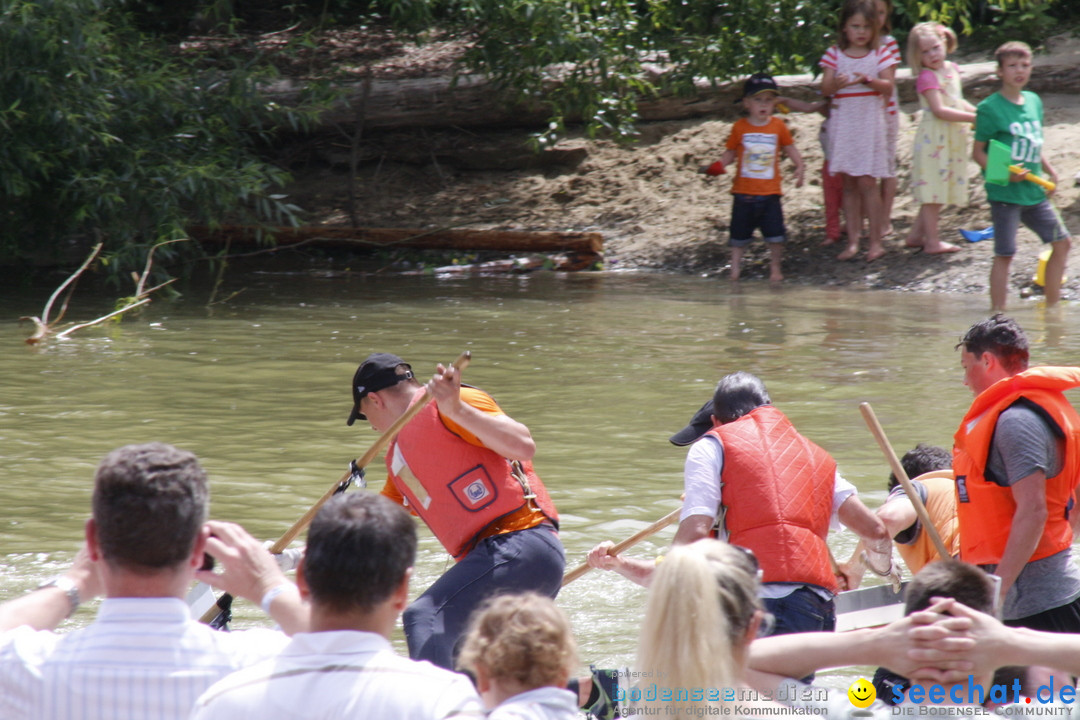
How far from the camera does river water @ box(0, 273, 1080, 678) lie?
6.54m

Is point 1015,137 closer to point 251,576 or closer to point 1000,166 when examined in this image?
point 1000,166

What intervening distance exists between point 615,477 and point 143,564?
185 inches

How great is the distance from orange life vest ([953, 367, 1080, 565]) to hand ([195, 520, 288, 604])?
2273 mm

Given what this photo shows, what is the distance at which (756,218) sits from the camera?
13836 mm

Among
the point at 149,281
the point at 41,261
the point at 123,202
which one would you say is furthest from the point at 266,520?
the point at 41,261

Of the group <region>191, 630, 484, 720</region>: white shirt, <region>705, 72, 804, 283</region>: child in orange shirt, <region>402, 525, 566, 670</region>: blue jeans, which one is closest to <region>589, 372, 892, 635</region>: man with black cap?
<region>402, 525, 566, 670</region>: blue jeans

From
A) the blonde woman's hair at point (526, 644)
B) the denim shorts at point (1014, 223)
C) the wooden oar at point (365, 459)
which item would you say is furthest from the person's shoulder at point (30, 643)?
the denim shorts at point (1014, 223)

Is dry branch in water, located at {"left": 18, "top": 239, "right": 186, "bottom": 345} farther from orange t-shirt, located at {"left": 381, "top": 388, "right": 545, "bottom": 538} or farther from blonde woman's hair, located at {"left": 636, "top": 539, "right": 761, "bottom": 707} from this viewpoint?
blonde woman's hair, located at {"left": 636, "top": 539, "right": 761, "bottom": 707}

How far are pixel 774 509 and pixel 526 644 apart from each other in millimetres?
1674

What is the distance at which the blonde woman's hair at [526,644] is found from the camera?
2.54 meters

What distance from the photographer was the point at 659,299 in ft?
42.6

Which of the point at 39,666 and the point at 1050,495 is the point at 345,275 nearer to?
the point at 1050,495

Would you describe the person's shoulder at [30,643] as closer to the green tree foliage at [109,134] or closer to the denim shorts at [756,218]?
the green tree foliage at [109,134]

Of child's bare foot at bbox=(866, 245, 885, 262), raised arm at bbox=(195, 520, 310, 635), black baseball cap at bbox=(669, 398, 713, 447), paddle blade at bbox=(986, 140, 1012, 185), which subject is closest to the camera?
raised arm at bbox=(195, 520, 310, 635)
